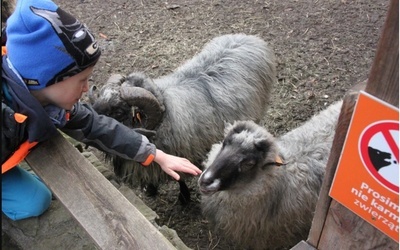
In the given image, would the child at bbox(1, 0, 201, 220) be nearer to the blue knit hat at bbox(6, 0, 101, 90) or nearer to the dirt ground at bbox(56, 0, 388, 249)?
the blue knit hat at bbox(6, 0, 101, 90)

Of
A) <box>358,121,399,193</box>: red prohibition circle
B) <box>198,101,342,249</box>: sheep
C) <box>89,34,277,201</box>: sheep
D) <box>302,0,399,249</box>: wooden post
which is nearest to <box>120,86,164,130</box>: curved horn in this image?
<box>89,34,277,201</box>: sheep

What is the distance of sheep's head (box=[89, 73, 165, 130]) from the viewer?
306 centimetres

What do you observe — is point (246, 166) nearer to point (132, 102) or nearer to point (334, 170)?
point (132, 102)

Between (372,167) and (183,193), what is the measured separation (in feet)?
8.78

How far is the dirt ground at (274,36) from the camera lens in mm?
4672

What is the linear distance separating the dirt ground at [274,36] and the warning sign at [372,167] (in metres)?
2.73

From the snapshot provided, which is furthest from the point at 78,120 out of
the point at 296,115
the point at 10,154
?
the point at 296,115

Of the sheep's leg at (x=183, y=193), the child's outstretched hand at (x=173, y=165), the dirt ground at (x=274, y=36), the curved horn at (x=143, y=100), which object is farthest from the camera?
the dirt ground at (x=274, y=36)

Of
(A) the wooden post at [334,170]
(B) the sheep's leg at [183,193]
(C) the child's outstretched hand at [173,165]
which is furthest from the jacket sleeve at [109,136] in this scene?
(B) the sheep's leg at [183,193]

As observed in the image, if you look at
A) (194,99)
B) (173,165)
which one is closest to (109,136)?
(173,165)

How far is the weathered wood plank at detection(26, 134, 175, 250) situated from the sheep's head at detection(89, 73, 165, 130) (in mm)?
962

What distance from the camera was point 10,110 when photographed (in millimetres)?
1821

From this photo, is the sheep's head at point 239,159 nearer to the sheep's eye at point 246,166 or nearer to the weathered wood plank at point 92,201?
the sheep's eye at point 246,166

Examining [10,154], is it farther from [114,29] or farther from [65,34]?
[114,29]
